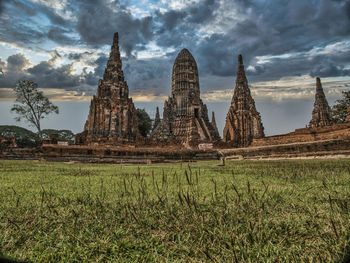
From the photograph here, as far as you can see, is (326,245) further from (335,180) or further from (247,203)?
A: (335,180)

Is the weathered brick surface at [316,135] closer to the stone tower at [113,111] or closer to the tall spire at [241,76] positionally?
the stone tower at [113,111]

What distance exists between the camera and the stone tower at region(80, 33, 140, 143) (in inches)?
914

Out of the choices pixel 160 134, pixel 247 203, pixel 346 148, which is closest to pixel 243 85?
pixel 160 134

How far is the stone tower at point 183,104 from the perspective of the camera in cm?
3547

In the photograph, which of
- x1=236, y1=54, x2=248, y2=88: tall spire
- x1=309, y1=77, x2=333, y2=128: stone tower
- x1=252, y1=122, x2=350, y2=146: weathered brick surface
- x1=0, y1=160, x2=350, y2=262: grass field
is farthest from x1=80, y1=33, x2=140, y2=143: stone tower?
x1=309, y1=77, x2=333, y2=128: stone tower

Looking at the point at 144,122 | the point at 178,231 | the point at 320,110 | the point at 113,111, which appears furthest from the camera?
the point at 144,122

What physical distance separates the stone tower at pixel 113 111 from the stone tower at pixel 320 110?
22785 millimetres

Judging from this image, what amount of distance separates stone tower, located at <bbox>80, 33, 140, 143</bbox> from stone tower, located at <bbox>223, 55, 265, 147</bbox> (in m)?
11.6

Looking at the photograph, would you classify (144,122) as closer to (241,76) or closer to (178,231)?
(241,76)

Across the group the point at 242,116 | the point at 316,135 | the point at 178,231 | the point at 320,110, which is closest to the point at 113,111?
the point at 242,116

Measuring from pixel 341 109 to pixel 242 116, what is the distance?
11139 mm

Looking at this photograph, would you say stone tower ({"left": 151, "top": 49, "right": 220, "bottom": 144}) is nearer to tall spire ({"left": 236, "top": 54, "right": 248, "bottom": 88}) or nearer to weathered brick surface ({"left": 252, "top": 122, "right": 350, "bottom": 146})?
tall spire ({"left": 236, "top": 54, "right": 248, "bottom": 88})

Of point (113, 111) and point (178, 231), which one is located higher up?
point (113, 111)

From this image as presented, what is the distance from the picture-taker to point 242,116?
2919cm
